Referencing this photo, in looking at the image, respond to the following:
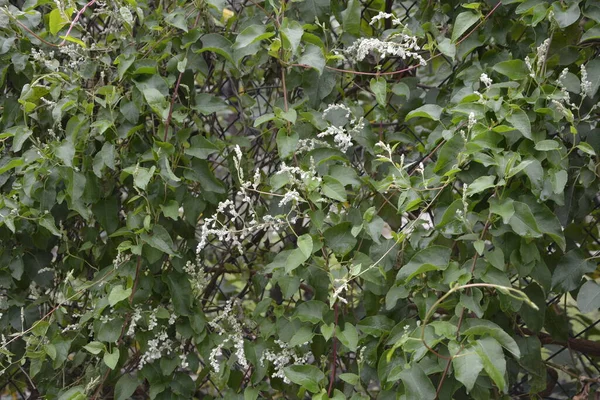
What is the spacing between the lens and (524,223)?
4.98 feet

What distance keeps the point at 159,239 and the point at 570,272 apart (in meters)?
0.97

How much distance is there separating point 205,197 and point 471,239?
2.36 feet

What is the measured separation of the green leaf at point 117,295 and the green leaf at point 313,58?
691 millimetres

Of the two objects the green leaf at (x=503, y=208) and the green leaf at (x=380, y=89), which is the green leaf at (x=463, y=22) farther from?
the green leaf at (x=503, y=208)

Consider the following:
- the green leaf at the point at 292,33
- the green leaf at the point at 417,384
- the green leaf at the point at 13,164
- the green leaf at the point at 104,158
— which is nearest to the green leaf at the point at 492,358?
the green leaf at the point at 417,384

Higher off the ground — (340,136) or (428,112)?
(428,112)

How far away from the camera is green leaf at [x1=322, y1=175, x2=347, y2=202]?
1682 millimetres

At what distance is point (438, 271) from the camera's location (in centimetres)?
163

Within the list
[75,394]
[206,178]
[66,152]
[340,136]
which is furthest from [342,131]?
[75,394]

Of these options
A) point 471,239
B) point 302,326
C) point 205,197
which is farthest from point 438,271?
point 205,197

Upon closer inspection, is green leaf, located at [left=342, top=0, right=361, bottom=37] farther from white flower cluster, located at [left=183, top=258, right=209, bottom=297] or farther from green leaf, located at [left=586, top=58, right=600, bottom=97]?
white flower cluster, located at [left=183, top=258, right=209, bottom=297]

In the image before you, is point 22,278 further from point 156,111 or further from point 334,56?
point 334,56

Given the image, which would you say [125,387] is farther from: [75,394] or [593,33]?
[593,33]

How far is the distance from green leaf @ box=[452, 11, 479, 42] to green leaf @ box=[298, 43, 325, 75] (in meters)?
0.31
